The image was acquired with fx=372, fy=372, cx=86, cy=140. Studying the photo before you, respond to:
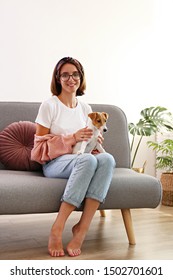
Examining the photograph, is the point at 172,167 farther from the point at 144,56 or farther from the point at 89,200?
the point at 89,200

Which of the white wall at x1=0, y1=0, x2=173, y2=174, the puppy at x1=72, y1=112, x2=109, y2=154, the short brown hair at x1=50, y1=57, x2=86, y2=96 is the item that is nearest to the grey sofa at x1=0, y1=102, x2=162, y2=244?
the puppy at x1=72, y1=112, x2=109, y2=154

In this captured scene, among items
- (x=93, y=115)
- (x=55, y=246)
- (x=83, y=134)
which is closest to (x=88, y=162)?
(x=83, y=134)

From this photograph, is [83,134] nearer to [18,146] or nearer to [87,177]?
[87,177]

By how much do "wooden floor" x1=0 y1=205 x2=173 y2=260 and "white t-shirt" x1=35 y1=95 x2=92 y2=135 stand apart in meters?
0.68

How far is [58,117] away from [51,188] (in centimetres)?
46

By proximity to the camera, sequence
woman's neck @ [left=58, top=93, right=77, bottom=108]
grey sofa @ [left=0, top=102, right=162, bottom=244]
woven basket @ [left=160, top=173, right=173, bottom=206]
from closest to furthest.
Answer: grey sofa @ [left=0, top=102, right=162, bottom=244]
woman's neck @ [left=58, top=93, right=77, bottom=108]
woven basket @ [left=160, top=173, right=173, bottom=206]

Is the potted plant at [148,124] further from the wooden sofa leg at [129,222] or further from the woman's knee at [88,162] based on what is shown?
the woman's knee at [88,162]

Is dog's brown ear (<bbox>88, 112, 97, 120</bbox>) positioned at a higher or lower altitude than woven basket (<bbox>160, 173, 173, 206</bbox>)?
higher

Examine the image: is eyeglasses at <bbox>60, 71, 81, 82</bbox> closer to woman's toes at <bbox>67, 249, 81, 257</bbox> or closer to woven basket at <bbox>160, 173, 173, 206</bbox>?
woman's toes at <bbox>67, 249, 81, 257</bbox>

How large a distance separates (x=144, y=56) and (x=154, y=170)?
4.23 ft

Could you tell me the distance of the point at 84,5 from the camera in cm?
374

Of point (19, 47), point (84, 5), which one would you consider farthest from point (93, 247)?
point (84, 5)

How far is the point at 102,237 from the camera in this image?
235 cm

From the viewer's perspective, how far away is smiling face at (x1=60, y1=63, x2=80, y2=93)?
86.2 inches
